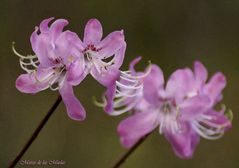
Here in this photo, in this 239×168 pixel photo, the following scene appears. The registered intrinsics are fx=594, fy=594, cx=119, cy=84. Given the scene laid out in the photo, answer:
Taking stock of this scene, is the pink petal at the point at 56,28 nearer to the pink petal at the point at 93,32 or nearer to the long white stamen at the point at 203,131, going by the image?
the pink petal at the point at 93,32

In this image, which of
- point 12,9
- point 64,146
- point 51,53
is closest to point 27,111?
point 64,146

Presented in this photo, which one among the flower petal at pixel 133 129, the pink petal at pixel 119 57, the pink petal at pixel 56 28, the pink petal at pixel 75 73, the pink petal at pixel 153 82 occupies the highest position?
the pink petal at pixel 56 28

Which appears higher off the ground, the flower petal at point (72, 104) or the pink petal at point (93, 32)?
the pink petal at point (93, 32)

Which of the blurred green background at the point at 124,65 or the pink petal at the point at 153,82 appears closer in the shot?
the pink petal at the point at 153,82

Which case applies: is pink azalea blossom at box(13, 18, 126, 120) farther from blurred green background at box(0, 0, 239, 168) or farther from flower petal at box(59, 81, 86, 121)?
blurred green background at box(0, 0, 239, 168)

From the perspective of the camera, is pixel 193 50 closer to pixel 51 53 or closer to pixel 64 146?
pixel 64 146

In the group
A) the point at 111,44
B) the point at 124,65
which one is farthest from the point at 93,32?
the point at 124,65

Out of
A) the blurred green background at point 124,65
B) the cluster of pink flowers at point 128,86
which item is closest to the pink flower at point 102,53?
the cluster of pink flowers at point 128,86

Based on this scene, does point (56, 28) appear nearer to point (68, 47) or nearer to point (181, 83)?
point (68, 47)
